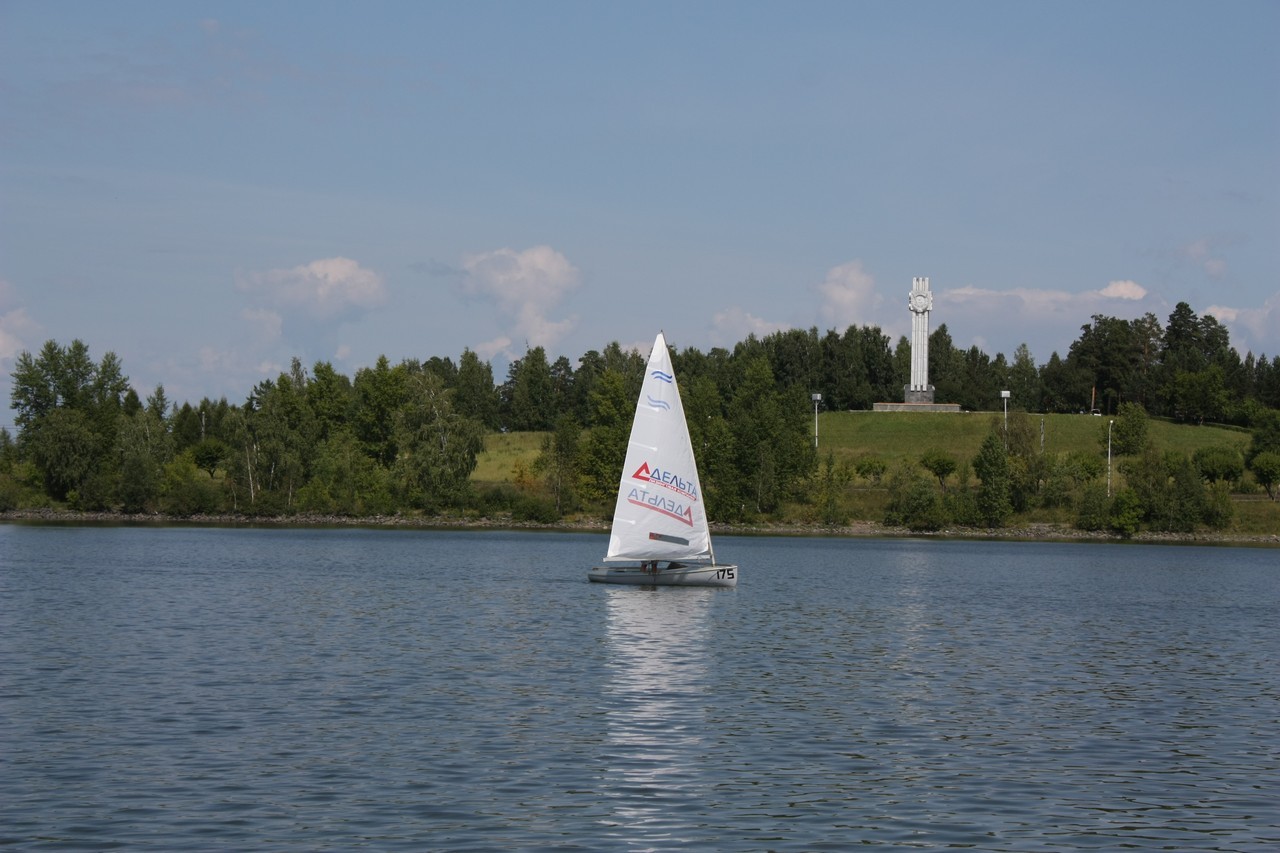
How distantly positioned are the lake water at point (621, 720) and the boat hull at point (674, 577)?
0.55 m

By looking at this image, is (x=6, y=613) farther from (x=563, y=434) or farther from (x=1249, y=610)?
(x=563, y=434)

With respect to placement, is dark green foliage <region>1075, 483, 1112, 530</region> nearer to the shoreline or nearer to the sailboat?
the shoreline

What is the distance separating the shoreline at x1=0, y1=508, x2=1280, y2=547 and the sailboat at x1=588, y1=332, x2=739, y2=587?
263 ft

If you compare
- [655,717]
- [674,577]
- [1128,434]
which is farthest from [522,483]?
[655,717]

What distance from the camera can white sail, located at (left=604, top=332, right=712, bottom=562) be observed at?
207 ft

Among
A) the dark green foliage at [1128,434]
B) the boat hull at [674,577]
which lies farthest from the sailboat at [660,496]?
the dark green foliage at [1128,434]

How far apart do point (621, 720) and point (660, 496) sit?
109ft

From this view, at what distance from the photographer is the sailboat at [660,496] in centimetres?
6309

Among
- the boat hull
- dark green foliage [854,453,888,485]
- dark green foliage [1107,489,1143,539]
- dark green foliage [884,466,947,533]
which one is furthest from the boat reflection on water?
dark green foliage [854,453,888,485]

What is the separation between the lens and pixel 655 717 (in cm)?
3102

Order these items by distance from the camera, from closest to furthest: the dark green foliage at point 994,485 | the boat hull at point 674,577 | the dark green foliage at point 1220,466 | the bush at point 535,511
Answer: the boat hull at point 674,577 → the dark green foliage at point 994,485 → the bush at point 535,511 → the dark green foliage at point 1220,466

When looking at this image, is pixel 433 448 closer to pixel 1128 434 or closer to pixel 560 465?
pixel 560 465

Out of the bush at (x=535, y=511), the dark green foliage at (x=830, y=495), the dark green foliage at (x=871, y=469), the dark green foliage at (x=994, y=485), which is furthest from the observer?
the dark green foliage at (x=871, y=469)

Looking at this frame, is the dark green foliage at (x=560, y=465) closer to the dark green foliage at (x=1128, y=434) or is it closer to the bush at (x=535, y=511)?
the bush at (x=535, y=511)
